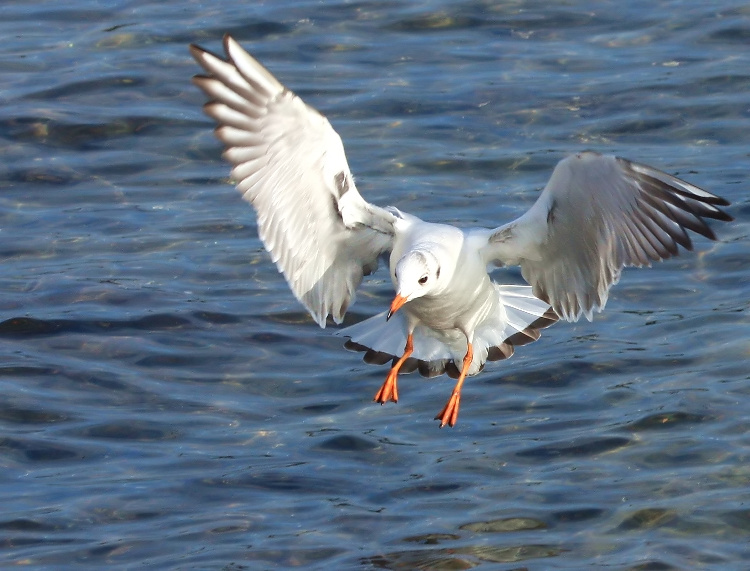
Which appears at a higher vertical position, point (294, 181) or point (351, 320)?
point (294, 181)

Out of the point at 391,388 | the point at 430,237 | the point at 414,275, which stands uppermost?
the point at 430,237

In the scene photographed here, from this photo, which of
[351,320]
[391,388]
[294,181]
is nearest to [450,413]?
[391,388]

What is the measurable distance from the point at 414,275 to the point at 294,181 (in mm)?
919

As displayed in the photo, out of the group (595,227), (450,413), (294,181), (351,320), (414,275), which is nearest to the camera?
(414,275)

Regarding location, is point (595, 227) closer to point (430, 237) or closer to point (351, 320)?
point (430, 237)

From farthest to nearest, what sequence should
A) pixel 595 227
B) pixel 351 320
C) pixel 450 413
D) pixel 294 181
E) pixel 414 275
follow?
pixel 351 320, pixel 450 413, pixel 294 181, pixel 595 227, pixel 414 275

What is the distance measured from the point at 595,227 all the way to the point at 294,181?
167 cm

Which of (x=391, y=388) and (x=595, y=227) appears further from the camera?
(x=391, y=388)

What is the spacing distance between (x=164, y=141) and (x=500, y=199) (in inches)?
124

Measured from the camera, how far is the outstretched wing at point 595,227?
24.3 ft

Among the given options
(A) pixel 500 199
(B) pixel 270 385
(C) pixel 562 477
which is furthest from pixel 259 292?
(C) pixel 562 477

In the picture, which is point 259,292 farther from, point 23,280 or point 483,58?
point 483,58

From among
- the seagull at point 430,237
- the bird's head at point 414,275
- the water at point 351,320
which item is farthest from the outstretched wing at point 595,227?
the water at point 351,320

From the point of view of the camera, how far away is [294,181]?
799 cm
